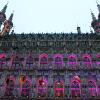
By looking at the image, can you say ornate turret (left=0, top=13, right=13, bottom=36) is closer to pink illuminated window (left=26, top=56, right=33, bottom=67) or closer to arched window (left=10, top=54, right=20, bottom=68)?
arched window (left=10, top=54, right=20, bottom=68)

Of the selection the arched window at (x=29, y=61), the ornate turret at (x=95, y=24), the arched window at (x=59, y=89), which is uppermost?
the ornate turret at (x=95, y=24)

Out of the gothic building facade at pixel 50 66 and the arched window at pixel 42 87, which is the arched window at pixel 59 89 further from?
the arched window at pixel 42 87

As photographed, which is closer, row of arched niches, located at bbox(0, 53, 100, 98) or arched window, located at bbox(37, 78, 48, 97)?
arched window, located at bbox(37, 78, 48, 97)

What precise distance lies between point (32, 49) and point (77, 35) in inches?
285

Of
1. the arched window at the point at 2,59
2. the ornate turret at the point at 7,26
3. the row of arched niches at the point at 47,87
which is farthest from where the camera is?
the ornate turret at the point at 7,26

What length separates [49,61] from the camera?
31125mm

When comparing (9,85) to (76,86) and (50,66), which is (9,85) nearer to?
(50,66)

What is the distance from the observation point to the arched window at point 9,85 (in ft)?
91.6

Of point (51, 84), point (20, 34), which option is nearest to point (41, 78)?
point (51, 84)

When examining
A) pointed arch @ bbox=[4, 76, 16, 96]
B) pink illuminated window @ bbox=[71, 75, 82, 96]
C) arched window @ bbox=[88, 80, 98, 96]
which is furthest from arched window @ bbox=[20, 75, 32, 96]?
arched window @ bbox=[88, 80, 98, 96]

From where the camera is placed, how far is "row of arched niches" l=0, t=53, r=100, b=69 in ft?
100

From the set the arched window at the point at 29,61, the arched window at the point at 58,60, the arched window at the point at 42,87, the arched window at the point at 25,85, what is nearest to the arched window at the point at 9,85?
the arched window at the point at 25,85

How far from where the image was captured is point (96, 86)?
28.2 m

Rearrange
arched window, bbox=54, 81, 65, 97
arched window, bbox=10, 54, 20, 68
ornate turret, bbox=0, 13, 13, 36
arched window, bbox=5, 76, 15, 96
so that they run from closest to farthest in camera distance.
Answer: arched window, bbox=54, 81, 65, 97
arched window, bbox=5, 76, 15, 96
arched window, bbox=10, 54, 20, 68
ornate turret, bbox=0, 13, 13, 36
